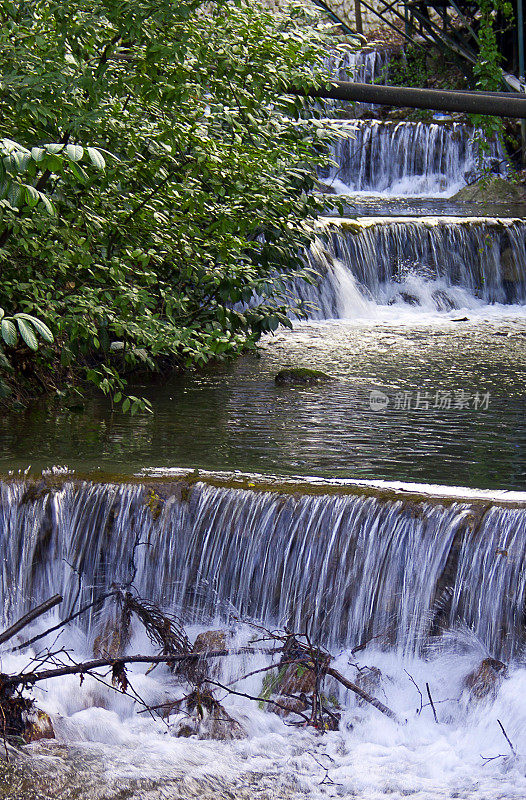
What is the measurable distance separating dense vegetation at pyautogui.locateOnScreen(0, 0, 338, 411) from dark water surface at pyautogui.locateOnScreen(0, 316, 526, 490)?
1.62 ft

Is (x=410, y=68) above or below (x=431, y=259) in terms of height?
above

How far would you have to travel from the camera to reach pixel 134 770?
4652mm

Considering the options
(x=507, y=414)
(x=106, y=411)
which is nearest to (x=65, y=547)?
(x=106, y=411)

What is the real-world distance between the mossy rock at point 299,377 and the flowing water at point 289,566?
36cm

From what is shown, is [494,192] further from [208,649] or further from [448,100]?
[208,649]

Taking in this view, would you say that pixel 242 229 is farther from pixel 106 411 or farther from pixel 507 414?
pixel 507 414

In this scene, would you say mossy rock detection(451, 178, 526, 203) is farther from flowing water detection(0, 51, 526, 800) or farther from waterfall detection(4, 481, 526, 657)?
waterfall detection(4, 481, 526, 657)

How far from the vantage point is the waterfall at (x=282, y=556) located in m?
5.38

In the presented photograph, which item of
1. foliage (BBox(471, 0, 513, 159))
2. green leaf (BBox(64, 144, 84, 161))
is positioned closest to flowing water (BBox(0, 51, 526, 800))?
green leaf (BBox(64, 144, 84, 161))

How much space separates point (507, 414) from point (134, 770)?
423 centimetres

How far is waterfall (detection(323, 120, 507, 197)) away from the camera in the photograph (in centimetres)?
1916

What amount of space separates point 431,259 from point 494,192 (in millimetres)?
4794

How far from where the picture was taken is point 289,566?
5.68 meters

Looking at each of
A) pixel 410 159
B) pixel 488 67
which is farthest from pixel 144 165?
pixel 410 159
